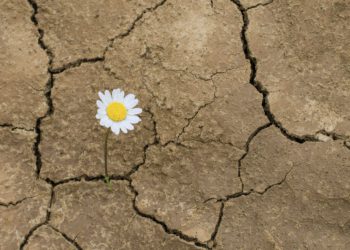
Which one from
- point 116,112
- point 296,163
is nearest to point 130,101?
point 116,112

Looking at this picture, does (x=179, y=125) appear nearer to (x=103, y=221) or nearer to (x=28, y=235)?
(x=103, y=221)

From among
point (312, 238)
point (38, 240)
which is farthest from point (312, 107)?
point (38, 240)

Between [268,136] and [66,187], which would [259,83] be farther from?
[66,187]

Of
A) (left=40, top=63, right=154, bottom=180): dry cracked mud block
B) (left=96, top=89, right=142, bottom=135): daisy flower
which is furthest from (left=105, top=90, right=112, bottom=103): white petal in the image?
(left=40, top=63, right=154, bottom=180): dry cracked mud block

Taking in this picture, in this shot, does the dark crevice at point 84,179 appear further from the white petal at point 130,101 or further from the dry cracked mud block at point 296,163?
the dry cracked mud block at point 296,163

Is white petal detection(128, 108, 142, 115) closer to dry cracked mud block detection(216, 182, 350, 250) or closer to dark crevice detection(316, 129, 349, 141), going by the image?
dry cracked mud block detection(216, 182, 350, 250)

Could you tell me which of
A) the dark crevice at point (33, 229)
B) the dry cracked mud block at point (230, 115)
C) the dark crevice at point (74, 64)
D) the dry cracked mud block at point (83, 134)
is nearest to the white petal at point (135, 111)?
the dry cracked mud block at point (83, 134)

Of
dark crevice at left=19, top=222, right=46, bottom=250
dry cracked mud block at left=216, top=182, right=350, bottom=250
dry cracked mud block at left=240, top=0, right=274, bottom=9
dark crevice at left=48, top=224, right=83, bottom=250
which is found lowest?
dry cracked mud block at left=216, top=182, right=350, bottom=250
